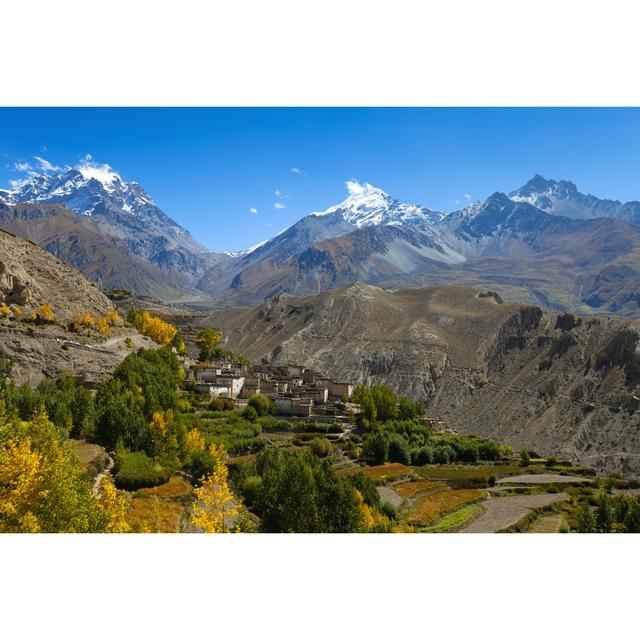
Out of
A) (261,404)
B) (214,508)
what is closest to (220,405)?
(261,404)

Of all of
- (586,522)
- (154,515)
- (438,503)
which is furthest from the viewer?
(438,503)

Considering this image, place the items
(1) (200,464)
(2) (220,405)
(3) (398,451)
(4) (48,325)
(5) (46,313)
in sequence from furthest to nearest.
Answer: (5) (46,313) → (4) (48,325) → (2) (220,405) → (3) (398,451) → (1) (200,464)

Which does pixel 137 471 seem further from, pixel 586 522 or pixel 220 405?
pixel 220 405

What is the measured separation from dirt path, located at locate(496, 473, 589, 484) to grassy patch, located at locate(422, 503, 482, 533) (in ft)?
25.9

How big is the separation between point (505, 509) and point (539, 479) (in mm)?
9859

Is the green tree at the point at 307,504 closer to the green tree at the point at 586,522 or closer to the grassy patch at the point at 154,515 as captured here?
the grassy patch at the point at 154,515

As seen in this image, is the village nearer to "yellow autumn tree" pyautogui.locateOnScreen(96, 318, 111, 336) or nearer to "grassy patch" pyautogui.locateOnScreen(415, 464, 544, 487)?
"yellow autumn tree" pyautogui.locateOnScreen(96, 318, 111, 336)

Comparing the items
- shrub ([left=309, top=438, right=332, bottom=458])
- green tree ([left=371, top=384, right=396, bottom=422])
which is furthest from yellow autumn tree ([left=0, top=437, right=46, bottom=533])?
green tree ([left=371, top=384, right=396, bottom=422])

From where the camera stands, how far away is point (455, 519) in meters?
24.7

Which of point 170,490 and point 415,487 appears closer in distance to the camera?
point 170,490

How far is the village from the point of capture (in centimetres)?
4700

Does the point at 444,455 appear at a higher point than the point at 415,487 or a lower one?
higher

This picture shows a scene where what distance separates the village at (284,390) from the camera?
47.0 metres
